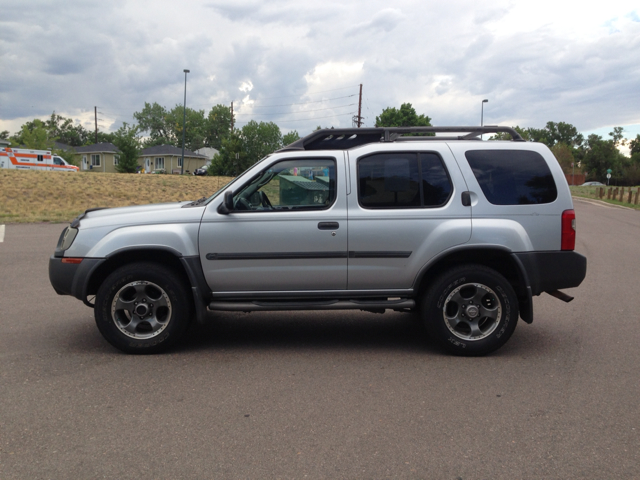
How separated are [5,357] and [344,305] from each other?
296 centimetres

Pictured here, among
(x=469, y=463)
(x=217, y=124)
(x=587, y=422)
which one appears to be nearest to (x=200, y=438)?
(x=469, y=463)

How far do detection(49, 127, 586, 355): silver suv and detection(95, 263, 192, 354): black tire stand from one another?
1 cm

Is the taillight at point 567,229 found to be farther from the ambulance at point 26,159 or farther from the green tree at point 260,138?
the green tree at point 260,138

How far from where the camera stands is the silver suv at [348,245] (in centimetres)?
515

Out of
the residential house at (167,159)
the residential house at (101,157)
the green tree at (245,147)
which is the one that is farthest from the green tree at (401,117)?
the residential house at (101,157)

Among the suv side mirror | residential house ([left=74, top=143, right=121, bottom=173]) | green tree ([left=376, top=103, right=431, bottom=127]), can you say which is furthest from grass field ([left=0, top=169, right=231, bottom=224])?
residential house ([left=74, top=143, right=121, bottom=173])

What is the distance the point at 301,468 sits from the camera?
321 cm

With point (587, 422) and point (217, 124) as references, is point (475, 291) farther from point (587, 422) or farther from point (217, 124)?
point (217, 124)

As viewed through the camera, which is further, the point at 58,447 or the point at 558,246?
the point at 558,246

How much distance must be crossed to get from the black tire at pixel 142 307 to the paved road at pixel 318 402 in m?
0.18

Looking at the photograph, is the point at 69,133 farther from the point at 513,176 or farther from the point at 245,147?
the point at 513,176

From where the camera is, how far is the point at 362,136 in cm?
578

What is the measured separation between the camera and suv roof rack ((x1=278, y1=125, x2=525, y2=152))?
546 centimetres

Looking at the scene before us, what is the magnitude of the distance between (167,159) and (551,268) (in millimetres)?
84978
